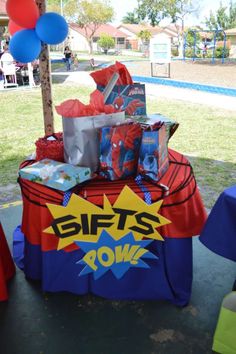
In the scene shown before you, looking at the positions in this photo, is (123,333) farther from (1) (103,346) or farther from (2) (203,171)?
(2) (203,171)

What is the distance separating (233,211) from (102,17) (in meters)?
38.3

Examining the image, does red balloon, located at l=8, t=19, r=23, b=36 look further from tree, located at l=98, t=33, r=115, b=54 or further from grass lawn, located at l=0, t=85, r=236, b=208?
tree, located at l=98, t=33, r=115, b=54

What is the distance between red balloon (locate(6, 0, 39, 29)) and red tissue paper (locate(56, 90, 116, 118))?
3.04ft

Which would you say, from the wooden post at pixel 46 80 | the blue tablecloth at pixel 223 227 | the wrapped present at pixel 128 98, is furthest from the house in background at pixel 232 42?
the blue tablecloth at pixel 223 227

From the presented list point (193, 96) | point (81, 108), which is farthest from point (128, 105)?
point (193, 96)

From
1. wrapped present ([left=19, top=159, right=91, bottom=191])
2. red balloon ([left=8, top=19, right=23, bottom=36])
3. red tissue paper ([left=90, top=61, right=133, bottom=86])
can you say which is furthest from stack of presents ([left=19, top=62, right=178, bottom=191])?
red balloon ([left=8, top=19, right=23, bottom=36])

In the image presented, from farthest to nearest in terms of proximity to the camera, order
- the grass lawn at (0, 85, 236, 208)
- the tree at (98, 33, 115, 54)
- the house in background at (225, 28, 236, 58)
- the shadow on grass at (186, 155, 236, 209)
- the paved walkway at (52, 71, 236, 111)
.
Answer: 1. the tree at (98, 33, 115, 54)
2. the house in background at (225, 28, 236, 58)
3. the paved walkway at (52, 71, 236, 111)
4. the grass lawn at (0, 85, 236, 208)
5. the shadow on grass at (186, 155, 236, 209)

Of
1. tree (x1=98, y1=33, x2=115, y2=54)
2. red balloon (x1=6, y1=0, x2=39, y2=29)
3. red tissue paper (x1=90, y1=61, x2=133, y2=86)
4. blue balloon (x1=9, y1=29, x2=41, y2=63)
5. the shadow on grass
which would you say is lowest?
the shadow on grass

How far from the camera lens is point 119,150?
5.41 ft

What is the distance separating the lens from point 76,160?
1726 mm

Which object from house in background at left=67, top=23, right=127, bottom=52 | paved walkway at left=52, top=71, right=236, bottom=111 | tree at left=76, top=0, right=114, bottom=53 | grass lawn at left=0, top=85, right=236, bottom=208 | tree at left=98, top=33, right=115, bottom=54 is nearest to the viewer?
grass lawn at left=0, top=85, right=236, bottom=208

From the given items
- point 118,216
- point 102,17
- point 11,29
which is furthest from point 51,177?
point 102,17

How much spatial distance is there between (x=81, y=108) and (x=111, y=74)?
0.38 metres

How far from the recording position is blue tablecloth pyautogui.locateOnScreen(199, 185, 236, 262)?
157cm
